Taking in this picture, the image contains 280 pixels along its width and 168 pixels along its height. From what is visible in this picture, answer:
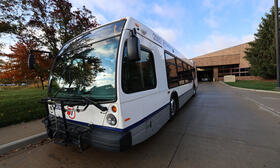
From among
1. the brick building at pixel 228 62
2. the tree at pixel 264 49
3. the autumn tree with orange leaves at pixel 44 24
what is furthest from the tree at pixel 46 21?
the brick building at pixel 228 62

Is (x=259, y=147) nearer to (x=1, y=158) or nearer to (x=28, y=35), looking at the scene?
(x=1, y=158)

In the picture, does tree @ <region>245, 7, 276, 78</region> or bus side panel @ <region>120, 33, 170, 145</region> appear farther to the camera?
tree @ <region>245, 7, 276, 78</region>

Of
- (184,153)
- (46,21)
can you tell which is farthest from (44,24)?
(184,153)

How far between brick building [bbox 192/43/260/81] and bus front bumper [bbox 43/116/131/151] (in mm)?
36332

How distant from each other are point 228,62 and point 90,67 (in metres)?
37.4

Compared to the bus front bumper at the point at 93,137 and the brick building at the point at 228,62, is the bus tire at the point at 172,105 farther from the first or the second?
the brick building at the point at 228,62

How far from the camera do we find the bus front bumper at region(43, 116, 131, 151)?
185cm

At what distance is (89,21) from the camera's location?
22.5 feet

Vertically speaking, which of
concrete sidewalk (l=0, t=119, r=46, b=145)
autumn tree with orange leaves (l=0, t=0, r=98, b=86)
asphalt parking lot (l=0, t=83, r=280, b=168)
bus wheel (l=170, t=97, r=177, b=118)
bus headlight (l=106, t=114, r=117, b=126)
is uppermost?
autumn tree with orange leaves (l=0, t=0, r=98, b=86)

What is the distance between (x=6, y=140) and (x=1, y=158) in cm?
66

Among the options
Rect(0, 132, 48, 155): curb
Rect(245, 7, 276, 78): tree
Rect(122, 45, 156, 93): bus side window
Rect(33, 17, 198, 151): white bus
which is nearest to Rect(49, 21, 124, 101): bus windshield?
Rect(33, 17, 198, 151): white bus

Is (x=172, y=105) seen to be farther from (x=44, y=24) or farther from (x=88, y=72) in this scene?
(x=44, y=24)

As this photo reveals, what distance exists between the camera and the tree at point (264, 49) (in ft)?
60.7

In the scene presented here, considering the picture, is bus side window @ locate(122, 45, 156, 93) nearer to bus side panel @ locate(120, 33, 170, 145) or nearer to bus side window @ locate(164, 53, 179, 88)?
bus side panel @ locate(120, 33, 170, 145)
